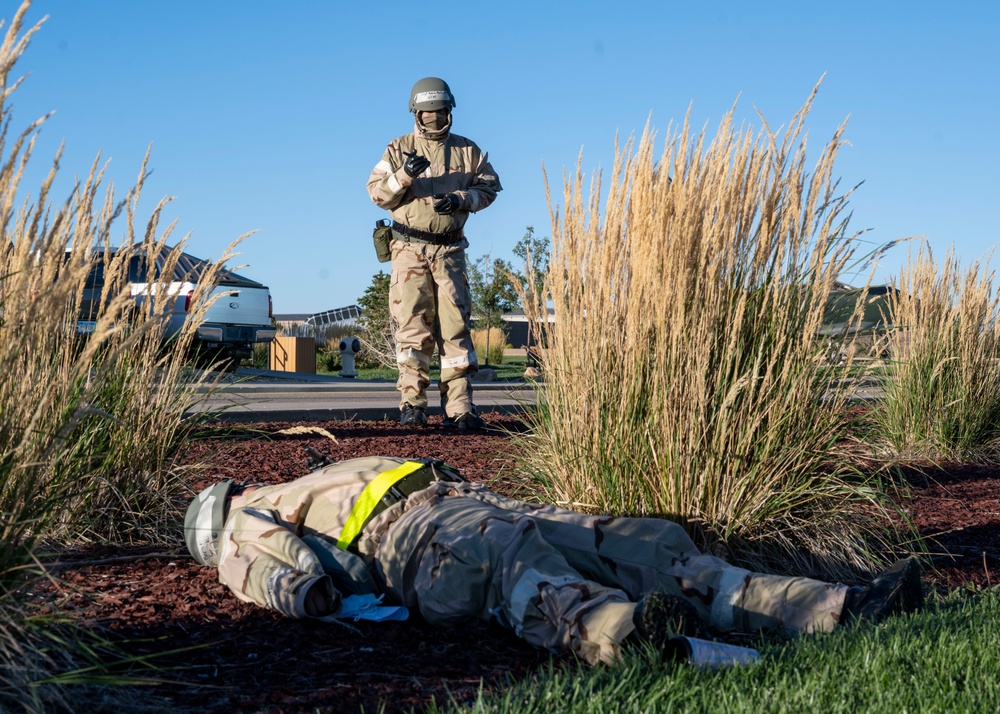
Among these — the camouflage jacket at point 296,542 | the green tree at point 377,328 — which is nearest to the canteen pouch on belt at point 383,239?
the camouflage jacket at point 296,542

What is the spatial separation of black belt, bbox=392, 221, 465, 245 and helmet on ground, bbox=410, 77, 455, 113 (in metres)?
0.86

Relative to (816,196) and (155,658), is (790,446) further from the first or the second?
(155,658)

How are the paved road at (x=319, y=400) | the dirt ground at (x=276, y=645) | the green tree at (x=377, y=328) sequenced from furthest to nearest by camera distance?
the green tree at (x=377, y=328) < the paved road at (x=319, y=400) < the dirt ground at (x=276, y=645)

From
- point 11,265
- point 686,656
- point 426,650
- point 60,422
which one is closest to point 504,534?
point 426,650

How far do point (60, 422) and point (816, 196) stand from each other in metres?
2.96

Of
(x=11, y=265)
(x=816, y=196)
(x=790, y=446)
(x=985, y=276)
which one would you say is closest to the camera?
(x=11, y=265)

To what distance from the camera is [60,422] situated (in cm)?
267

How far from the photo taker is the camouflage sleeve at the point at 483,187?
710cm

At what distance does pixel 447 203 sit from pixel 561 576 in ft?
14.5

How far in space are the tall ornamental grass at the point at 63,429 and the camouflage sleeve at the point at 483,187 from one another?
3.19 meters

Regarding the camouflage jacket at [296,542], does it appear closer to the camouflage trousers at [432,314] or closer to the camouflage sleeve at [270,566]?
the camouflage sleeve at [270,566]

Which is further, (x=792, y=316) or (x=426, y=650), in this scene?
(x=792, y=316)

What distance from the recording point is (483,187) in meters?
7.26

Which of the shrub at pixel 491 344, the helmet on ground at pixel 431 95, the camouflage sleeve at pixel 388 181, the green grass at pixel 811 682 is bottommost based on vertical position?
the green grass at pixel 811 682
